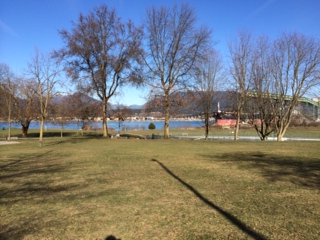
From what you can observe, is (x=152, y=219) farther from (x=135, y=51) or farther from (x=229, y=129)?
(x=229, y=129)

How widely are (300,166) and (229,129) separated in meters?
40.9

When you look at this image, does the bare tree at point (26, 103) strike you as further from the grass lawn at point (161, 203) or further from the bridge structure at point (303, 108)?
the grass lawn at point (161, 203)

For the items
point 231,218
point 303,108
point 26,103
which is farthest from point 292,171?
point 26,103

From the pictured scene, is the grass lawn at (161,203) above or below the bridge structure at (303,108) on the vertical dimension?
below

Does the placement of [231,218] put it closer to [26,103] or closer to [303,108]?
[303,108]

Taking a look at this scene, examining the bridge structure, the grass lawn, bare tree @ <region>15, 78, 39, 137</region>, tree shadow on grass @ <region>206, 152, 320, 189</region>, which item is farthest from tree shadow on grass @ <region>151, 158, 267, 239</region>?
bare tree @ <region>15, 78, 39, 137</region>

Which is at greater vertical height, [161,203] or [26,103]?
[26,103]

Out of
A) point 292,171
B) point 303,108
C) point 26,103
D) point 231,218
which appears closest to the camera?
point 231,218

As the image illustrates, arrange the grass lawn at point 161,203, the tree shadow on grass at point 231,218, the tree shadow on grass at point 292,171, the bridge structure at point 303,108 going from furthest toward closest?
the bridge structure at point 303,108, the tree shadow on grass at point 292,171, the grass lawn at point 161,203, the tree shadow on grass at point 231,218

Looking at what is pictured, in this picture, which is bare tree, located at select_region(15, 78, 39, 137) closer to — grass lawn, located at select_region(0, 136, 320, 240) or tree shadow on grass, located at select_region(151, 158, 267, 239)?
grass lawn, located at select_region(0, 136, 320, 240)

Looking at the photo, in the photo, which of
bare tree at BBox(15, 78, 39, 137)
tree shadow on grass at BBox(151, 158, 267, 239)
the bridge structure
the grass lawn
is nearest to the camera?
tree shadow on grass at BBox(151, 158, 267, 239)

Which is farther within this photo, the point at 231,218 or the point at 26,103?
the point at 26,103

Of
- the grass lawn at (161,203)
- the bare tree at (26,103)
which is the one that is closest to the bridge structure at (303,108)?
the bare tree at (26,103)

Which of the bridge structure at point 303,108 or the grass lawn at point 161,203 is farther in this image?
the bridge structure at point 303,108
